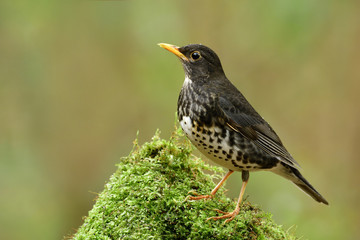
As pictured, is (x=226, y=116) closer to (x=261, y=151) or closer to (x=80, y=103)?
(x=261, y=151)

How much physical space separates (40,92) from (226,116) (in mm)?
3762

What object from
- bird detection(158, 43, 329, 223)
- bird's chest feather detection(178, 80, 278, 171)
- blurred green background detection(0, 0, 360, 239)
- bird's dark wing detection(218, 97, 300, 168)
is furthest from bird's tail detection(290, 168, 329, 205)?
blurred green background detection(0, 0, 360, 239)

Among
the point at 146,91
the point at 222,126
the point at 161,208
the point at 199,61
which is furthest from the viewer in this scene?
the point at 146,91

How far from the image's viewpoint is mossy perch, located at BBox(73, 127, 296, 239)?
328cm

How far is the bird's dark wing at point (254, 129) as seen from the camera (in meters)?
4.31

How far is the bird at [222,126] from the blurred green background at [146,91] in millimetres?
1246

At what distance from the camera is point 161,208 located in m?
3.38

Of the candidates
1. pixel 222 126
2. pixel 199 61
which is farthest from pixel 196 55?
pixel 222 126

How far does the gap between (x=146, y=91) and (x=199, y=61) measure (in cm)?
293

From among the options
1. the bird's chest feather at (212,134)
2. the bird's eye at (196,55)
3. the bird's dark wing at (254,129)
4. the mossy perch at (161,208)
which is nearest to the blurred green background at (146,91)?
the bird's eye at (196,55)

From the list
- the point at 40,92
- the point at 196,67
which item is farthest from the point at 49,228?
the point at 196,67

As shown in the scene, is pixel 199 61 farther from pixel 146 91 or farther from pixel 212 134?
pixel 146 91

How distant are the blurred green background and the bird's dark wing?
54.0 inches

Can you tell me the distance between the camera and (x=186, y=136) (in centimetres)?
416
